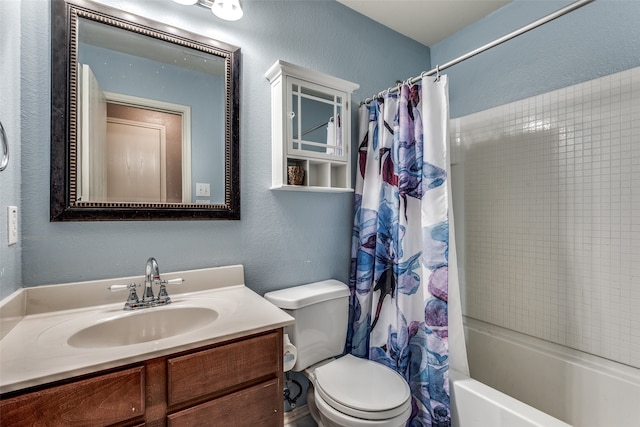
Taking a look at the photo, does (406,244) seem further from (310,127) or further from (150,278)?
(150,278)

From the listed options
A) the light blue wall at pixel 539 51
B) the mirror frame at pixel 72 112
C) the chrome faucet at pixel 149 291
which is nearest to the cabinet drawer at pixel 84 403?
the chrome faucet at pixel 149 291

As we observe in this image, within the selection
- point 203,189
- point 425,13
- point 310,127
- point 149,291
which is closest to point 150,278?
point 149,291

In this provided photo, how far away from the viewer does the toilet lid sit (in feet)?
3.66

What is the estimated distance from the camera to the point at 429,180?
1391mm

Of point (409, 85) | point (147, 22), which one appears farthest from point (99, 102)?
point (409, 85)

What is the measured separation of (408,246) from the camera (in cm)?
151

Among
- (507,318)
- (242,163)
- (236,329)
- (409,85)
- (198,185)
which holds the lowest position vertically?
(507,318)

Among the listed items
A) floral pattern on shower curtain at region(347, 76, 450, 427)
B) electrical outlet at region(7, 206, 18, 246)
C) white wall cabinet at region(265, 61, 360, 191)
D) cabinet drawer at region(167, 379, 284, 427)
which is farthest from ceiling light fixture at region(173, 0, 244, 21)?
cabinet drawer at region(167, 379, 284, 427)

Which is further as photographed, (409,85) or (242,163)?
(409,85)

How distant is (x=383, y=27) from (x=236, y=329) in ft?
7.03

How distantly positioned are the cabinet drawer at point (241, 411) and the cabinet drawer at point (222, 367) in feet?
0.12

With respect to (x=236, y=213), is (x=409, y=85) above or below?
above

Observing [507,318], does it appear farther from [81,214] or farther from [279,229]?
[81,214]

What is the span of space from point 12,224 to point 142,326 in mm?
533
